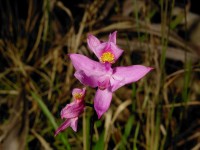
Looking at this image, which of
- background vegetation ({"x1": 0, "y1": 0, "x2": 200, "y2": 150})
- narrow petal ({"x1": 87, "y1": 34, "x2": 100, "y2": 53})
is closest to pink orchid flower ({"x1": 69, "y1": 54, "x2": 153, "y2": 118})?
narrow petal ({"x1": 87, "y1": 34, "x2": 100, "y2": 53})

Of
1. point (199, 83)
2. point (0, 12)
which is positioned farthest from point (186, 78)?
point (0, 12)

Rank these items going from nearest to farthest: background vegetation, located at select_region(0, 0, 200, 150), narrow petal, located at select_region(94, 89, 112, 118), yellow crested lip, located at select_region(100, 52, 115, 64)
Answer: narrow petal, located at select_region(94, 89, 112, 118)
yellow crested lip, located at select_region(100, 52, 115, 64)
background vegetation, located at select_region(0, 0, 200, 150)

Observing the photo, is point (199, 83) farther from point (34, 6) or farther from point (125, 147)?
point (34, 6)

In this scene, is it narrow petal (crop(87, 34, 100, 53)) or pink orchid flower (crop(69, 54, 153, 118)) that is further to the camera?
narrow petal (crop(87, 34, 100, 53))

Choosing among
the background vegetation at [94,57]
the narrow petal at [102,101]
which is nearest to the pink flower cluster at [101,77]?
the narrow petal at [102,101]

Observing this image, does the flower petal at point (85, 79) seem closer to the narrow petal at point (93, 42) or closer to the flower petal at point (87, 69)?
the flower petal at point (87, 69)

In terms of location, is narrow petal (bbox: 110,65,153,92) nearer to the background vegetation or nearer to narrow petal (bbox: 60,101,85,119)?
narrow petal (bbox: 60,101,85,119)
